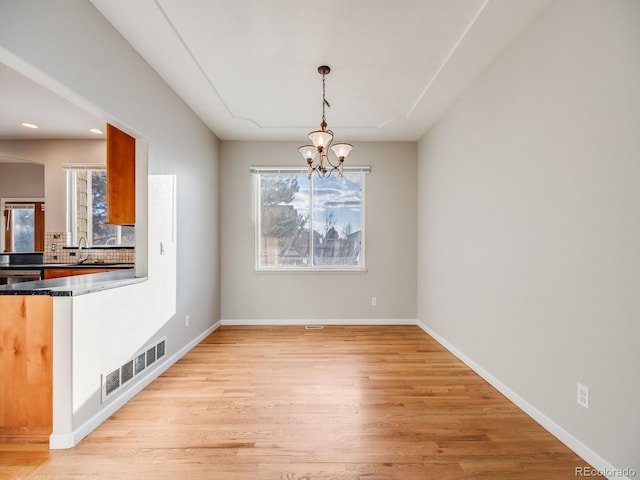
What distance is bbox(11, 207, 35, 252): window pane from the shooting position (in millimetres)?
4883

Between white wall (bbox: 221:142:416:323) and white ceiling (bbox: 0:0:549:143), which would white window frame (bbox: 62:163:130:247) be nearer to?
white ceiling (bbox: 0:0:549:143)

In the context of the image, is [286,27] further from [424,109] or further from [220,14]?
[424,109]

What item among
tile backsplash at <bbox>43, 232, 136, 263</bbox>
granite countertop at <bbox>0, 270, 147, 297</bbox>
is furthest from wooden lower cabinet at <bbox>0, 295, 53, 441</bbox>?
tile backsplash at <bbox>43, 232, 136, 263</bbox>

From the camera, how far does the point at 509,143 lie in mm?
2590

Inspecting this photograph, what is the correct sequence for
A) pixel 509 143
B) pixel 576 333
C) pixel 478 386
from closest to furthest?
pixel 576 333, pixel 509 143, pixel 478 386

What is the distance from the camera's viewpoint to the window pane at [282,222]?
5.03 meters

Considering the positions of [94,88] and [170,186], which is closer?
[94,88]

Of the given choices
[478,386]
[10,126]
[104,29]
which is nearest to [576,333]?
[478,386]

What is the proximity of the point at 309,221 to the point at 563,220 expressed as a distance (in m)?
3.50

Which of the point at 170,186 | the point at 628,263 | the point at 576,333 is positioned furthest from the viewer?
the point at 170,186

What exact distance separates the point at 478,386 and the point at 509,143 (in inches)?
81.9

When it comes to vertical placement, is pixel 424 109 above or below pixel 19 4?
above

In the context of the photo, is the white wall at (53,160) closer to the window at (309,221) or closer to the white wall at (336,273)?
the white wall at (336,273)

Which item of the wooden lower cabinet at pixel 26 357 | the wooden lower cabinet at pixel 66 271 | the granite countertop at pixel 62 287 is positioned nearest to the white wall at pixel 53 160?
the wooden lower cabinet at pixel 66 271
